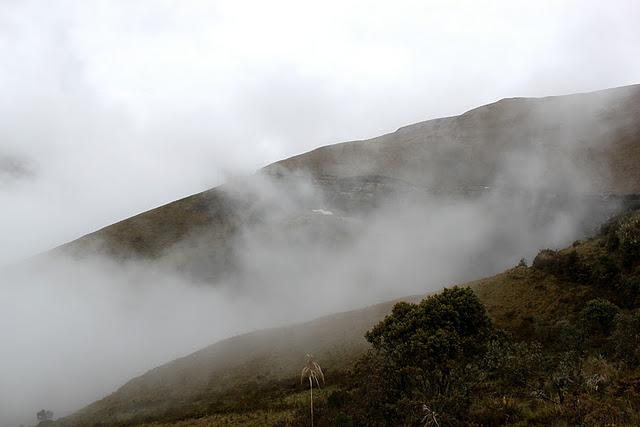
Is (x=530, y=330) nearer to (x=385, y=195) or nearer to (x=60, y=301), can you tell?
(x=385, y=195)

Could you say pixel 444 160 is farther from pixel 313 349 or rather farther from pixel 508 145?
pixel 313 349

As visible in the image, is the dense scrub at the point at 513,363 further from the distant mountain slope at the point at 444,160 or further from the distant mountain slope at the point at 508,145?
the distant mountain slope at the point at 444,160

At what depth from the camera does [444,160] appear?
17525 centimetres

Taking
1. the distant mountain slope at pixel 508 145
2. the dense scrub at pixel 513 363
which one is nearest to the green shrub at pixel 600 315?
the dense scrub at pixel 513 363

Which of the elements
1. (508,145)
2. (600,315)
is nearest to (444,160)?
(508,145)

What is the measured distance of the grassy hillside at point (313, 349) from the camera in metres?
48.6

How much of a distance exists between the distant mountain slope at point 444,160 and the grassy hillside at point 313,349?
9106 cm

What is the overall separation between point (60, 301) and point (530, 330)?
199 meters

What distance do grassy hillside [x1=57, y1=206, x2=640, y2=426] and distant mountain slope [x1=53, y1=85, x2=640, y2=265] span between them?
Answer: 91056 mm

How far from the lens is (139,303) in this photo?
573 ft

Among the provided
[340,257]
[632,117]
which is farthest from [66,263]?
[632,117]

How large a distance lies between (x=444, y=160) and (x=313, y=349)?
127 metres

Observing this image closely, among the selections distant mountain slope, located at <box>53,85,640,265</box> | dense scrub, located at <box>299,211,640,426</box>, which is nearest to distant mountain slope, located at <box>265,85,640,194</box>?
distant mountain slope, located at <box>53,85,640,265</box>

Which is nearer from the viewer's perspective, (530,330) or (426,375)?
(426,375)
